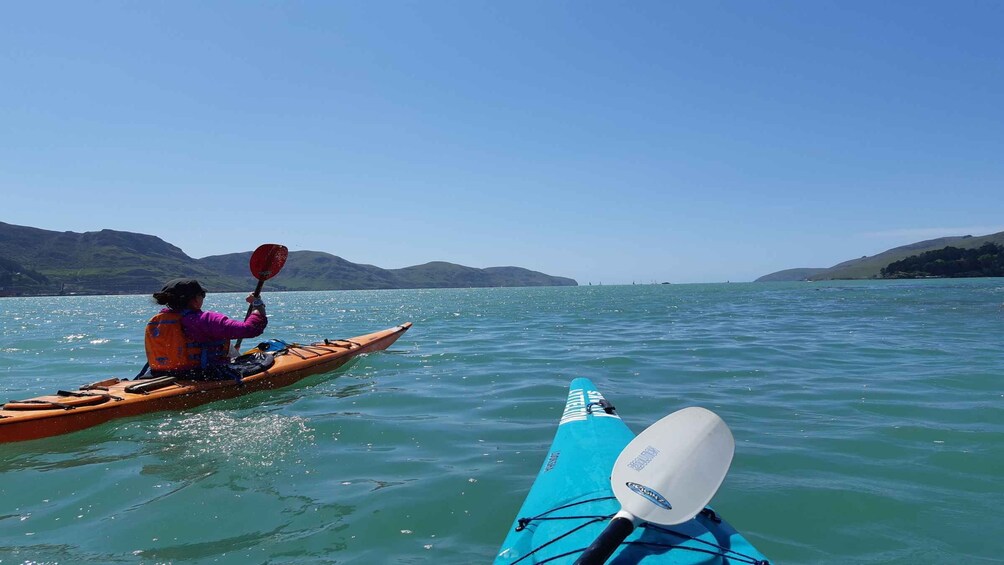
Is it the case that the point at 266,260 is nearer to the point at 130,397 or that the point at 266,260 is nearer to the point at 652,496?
the point at 130,397

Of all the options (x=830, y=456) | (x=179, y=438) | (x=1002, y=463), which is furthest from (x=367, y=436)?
(x=1002, y=463)

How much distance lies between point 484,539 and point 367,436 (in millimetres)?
3146

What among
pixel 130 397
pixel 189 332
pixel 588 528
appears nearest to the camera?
pixel 588 528

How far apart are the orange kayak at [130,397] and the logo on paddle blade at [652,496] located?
288 inches

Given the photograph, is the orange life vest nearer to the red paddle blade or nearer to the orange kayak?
the orange kayak

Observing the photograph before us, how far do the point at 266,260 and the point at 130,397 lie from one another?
422cm

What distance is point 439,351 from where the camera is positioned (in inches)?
595

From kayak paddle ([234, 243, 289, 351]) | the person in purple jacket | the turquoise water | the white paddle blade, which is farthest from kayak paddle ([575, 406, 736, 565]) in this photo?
kayak paddle ([234, 243, 289, 351])

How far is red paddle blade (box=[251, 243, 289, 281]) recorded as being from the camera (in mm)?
10953

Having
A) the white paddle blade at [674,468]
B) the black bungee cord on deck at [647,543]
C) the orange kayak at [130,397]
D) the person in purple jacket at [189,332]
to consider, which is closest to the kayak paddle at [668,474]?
the white paddle blade at [674,468]

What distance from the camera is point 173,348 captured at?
822cm

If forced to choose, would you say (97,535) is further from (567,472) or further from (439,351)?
(439,351)

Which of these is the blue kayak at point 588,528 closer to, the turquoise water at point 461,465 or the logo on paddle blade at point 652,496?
the logo on paddle blade at point 652,496

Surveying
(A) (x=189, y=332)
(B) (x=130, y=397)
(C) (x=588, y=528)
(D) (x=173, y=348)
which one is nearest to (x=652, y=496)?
(C) (x=588, y=528)
